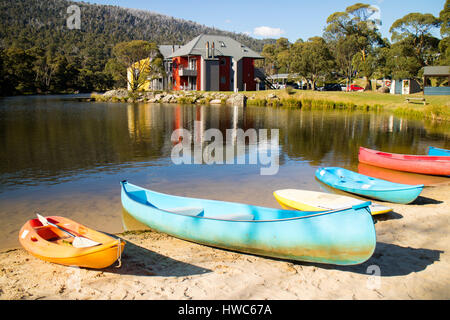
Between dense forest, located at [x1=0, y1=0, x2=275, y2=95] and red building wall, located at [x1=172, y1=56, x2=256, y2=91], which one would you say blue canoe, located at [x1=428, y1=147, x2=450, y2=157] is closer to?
red building wall, located at [x1=172, y1=56, x2=256, y2=91]

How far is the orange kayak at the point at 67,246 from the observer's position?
6.48 meters

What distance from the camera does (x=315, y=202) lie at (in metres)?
9.88

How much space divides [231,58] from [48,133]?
46473 millimetres

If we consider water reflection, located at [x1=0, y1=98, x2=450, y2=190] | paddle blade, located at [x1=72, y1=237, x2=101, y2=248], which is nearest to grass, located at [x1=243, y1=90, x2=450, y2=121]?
water reflection, located at [x1=0, y1=98, x2=450, y2=190]

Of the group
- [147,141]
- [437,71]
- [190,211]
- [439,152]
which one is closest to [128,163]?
[147,141]

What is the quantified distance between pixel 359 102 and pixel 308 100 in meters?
7.36

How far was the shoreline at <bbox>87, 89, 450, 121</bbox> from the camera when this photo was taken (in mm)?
40044

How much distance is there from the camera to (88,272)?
686cm

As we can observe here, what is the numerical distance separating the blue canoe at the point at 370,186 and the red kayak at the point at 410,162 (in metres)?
3.88

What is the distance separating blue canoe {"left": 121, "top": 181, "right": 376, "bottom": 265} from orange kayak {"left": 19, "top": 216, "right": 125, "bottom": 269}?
174 cm

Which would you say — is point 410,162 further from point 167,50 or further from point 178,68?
point 167,50

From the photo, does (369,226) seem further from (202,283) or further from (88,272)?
(88,272)
